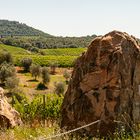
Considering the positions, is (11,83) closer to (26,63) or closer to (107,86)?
(26,63)

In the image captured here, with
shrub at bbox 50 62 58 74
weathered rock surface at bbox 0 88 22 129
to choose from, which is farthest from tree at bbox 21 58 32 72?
weathered rock surface at bbox 0 88 22 129

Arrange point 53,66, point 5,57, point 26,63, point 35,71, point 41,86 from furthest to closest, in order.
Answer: point 53,66, point 26,63, point 5,57, point 35,71, point 41,86

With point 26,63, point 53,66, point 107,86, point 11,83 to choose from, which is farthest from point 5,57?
point 107,86

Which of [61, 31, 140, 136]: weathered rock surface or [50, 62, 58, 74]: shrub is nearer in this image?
[61, 31, 140, 136]: weathered rock surface

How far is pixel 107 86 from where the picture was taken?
1045 cm

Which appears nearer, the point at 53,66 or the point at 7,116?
the point at 7,116

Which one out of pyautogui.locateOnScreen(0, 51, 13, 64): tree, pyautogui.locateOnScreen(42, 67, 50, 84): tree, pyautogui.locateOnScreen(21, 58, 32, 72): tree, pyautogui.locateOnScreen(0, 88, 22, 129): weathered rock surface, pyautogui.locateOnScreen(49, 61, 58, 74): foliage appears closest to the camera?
pyautogui.locateOnScreen(0, 88, 22, 129): weathered rock surface

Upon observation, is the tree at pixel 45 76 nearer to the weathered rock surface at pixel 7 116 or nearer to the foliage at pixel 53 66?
the foliage at pixel 53 66

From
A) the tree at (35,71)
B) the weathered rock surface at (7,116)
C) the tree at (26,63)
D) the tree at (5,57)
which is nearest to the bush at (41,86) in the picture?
the tree at (35,71)

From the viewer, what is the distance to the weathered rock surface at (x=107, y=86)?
33.8 ft

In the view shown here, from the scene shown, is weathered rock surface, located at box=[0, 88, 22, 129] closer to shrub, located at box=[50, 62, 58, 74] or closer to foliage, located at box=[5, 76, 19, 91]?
foliage, located at box=[5, 76, 19, 91]

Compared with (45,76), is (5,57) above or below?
above

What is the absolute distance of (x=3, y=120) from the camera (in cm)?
1504

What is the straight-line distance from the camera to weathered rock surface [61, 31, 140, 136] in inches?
406
